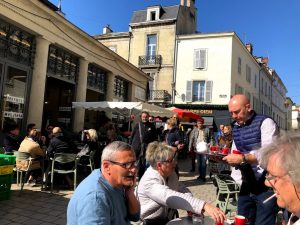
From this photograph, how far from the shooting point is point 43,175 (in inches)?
268

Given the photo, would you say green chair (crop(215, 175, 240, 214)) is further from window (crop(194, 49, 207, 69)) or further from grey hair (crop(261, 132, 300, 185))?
window (crop(194, 49, 207, 69))

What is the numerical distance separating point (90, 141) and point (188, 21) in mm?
23393

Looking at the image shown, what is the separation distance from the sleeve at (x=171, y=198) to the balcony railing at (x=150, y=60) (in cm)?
2382

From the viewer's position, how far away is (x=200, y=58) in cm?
2555

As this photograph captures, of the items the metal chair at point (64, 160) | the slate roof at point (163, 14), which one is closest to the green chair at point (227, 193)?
the metal chair at point (64, 160)

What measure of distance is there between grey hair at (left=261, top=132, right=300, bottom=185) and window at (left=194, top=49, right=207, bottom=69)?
80.6 feet

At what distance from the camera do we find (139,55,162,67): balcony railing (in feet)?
86.1

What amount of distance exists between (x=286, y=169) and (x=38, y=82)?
366 inches

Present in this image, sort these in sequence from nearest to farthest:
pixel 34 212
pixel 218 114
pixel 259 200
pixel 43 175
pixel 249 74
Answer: pixel 259 200, pixel 34 212, pixel 43 175, pixel 218 114, pixel 249 74

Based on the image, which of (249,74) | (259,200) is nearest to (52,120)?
(259,200)

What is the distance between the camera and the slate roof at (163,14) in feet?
85.8

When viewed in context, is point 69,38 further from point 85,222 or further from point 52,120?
point 85,222

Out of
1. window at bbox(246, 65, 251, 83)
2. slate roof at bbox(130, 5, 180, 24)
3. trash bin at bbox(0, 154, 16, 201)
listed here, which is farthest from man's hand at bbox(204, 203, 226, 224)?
window at bbox(246, 65, 251, 83)

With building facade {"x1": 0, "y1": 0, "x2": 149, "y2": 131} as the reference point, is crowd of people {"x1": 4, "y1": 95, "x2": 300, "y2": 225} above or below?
below
